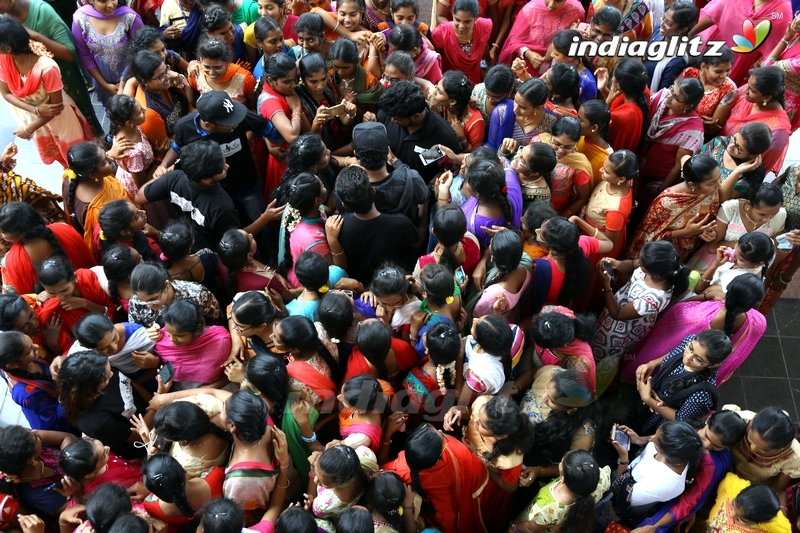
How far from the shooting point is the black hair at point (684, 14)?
4551 mm

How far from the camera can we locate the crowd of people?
2568 millimetres

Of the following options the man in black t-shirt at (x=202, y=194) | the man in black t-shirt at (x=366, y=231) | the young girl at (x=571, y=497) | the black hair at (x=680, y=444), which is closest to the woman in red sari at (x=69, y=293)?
the man in black t-shirt at (x=202, y=194)

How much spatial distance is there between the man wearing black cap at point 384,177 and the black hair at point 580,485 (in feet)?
5.55

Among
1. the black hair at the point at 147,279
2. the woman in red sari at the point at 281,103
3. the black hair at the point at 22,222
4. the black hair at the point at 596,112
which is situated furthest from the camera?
the woman in red sari at the point at 281,103

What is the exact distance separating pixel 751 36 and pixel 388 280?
4.00 metres

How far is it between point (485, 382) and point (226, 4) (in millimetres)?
3671

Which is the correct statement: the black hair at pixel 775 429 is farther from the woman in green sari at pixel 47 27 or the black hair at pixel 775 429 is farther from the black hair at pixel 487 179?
the woman in green sari at pixel 47 27

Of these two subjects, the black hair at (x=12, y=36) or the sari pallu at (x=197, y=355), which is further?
the black hair at (x=12, y=36)

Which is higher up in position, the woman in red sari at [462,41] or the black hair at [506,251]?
the woman in red sari at [462,41]

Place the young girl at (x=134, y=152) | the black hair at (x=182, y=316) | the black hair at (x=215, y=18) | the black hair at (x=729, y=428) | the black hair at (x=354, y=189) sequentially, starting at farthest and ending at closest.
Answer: the black hair at (x=215, y=18), the young girl at (x=134, y=152), the black hair at (x=354, y=189), the black hair at (x=182, y=316), the black hair at (x=729, y=428)

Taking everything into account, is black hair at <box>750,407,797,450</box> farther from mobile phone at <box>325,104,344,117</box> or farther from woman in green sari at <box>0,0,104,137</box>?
woman in green sari at <box>0,0,104,137</box>

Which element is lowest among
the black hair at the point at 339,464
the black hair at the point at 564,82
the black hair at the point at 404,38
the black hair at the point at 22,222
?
the black hair at the point at 339,464

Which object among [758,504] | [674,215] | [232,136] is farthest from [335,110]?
[758,504]

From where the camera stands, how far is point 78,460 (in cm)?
244
